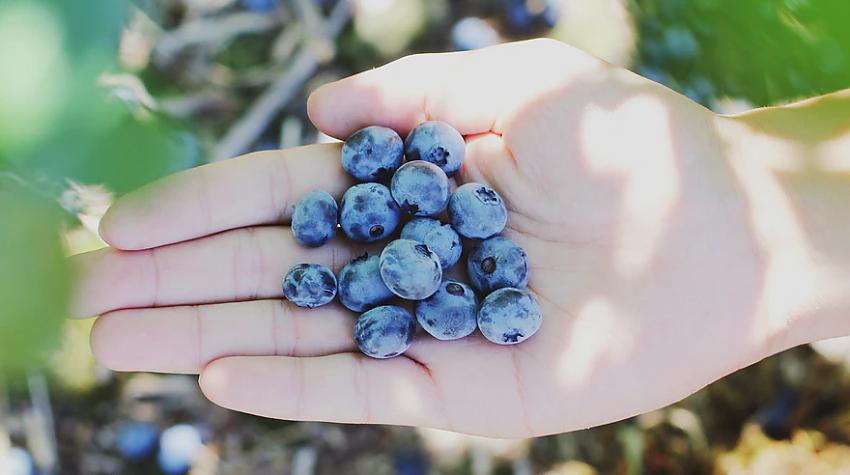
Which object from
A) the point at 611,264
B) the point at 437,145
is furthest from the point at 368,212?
the point at 611,264

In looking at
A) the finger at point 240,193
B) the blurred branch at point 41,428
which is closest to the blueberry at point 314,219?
the finger at point 240,193

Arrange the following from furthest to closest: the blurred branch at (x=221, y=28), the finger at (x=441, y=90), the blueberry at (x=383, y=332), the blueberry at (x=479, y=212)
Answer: the blurred branch at (x=221, y=28), the finger at (x=441, y=90), the blueberry at (x=479, y=212), the blueberry at (x=383, y=332)

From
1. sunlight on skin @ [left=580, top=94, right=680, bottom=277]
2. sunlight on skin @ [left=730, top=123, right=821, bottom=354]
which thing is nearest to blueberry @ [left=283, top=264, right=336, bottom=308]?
sunlight on skin @ [left=580, top=94, right=680, bottom=277]

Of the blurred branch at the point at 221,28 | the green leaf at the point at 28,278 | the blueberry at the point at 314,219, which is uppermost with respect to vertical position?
the green leaf at the point at 28,278

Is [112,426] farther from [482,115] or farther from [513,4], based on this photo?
[513,4]

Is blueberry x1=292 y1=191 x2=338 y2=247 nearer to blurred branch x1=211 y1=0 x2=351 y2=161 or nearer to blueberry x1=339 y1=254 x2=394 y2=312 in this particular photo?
blueberry x1=339 y1=254 x2=394 y2=312

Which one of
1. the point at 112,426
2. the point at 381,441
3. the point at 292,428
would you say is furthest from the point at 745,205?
the point at 112,426

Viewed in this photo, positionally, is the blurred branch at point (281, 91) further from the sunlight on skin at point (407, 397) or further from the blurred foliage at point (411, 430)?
the sunlight on skin at point (407, 397)
